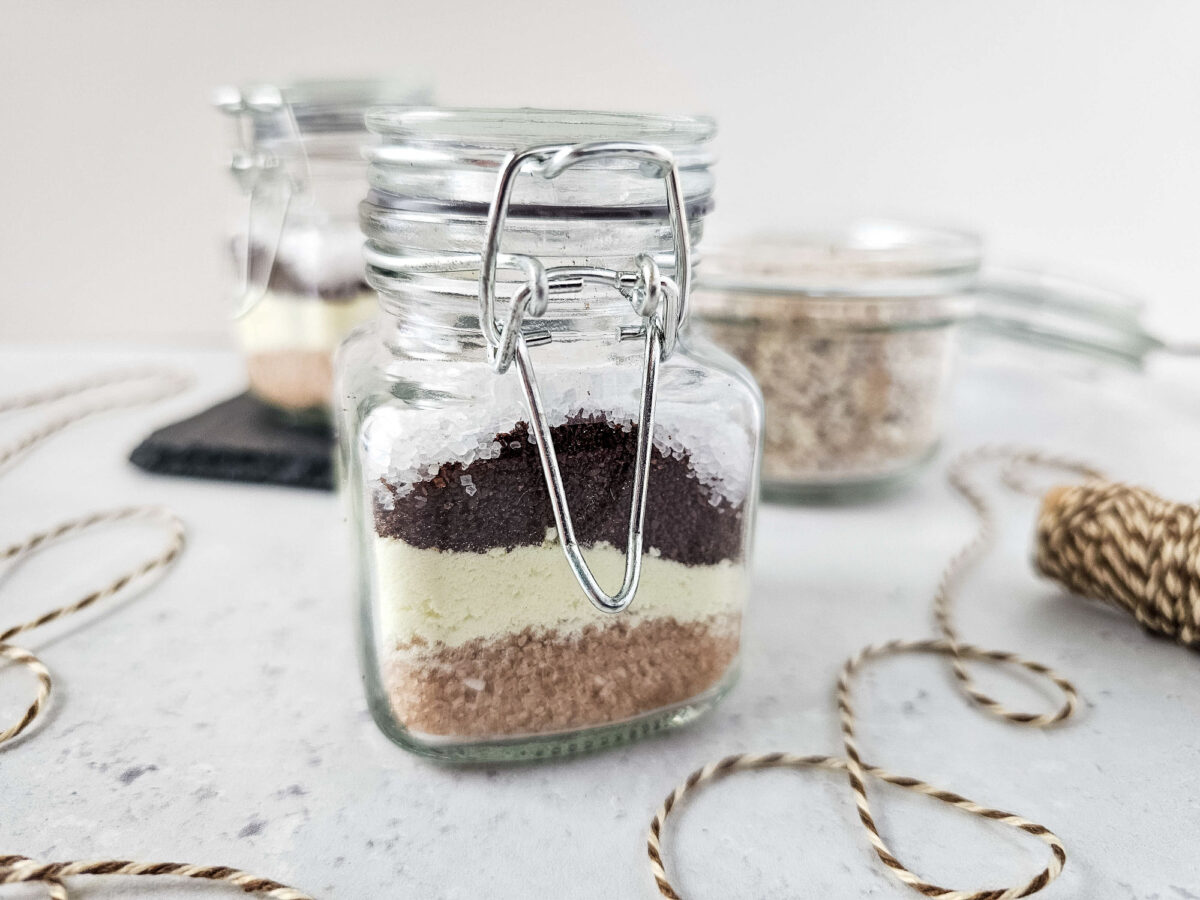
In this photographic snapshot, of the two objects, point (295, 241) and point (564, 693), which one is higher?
point (295, 241)

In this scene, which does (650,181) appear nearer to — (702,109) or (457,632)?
(457,632)

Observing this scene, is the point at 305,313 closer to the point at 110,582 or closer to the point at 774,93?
the point at 110,582

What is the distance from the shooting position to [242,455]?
0.78 meters

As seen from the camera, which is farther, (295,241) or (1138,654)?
(295,241)

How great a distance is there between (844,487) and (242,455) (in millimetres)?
482

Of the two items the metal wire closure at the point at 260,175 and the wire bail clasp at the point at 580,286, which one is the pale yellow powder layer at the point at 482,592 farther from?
the metal wire closure at the point at 260,175

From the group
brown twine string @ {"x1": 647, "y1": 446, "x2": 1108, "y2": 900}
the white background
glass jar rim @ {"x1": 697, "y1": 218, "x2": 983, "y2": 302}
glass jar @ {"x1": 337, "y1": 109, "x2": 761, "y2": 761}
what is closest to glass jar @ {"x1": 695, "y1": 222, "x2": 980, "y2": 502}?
glass jar rim @ {"x1": 697, "y1": 218, "x2": 983, "y2": 302}

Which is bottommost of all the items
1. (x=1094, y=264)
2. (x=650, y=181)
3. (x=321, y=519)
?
(x=321, y=519)

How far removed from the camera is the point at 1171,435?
3.03 ft

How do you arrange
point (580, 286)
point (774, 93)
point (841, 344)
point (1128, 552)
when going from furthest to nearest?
point (774, 93) → point (841, 344) → point (1128, 552) → point (580, 286)

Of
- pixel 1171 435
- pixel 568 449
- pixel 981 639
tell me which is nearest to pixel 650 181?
pixel 568 449

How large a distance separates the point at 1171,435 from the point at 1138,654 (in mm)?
466

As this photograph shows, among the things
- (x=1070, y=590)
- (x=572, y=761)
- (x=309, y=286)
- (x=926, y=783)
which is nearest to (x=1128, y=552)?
(x=1070, y=590)

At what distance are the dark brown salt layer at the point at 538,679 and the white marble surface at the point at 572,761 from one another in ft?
0.09
